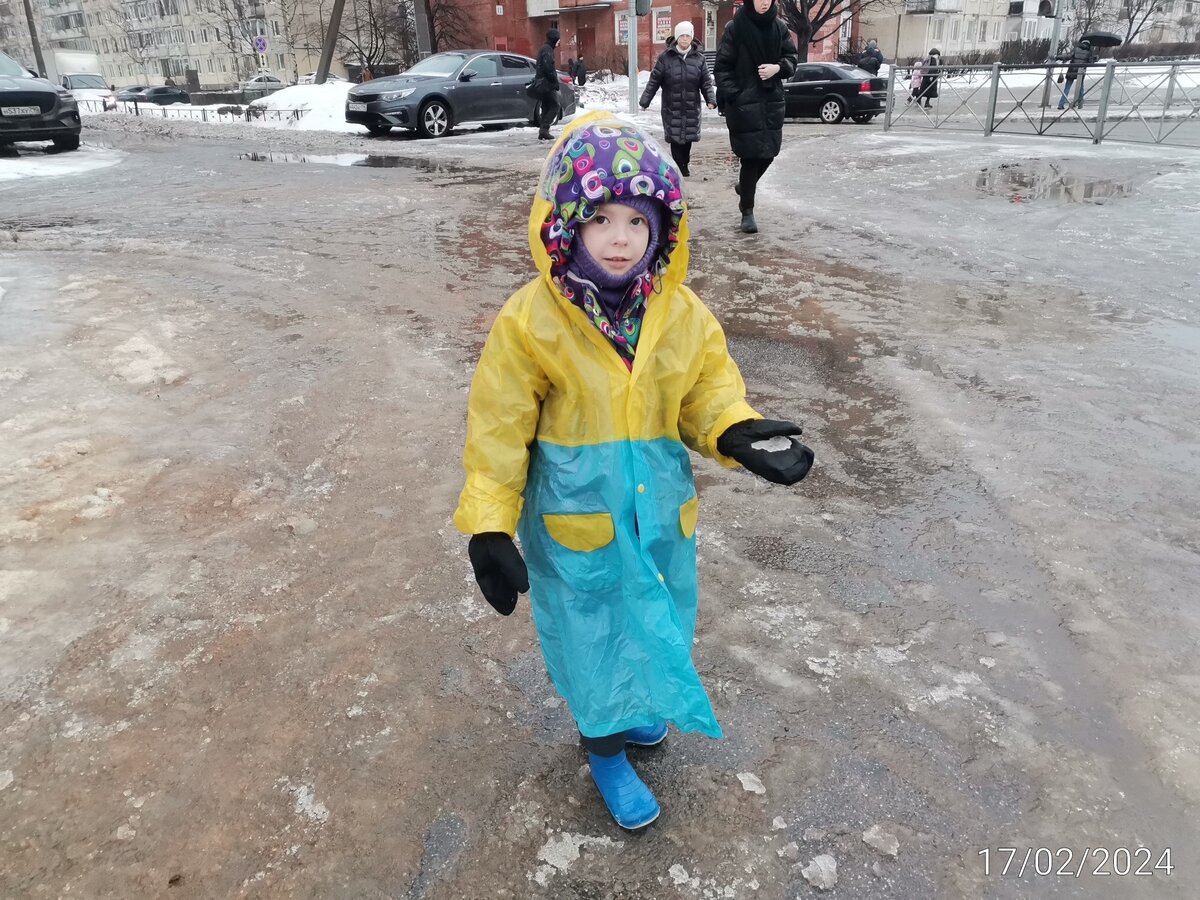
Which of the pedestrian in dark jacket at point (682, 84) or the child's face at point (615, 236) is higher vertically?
the pedestrian in dark jacket at point (682, 84)

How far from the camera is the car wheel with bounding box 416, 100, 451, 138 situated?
15.7 meters

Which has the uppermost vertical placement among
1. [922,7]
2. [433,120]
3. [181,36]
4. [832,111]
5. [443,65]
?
[181,36]

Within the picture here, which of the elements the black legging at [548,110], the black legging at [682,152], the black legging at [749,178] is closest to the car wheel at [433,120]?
the black legging at [548,110]

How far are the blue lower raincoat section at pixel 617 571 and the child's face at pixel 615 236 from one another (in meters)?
0.37

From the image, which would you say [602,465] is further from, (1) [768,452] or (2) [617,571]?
(1) [768,452]

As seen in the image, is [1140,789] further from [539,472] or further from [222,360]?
[222,360]

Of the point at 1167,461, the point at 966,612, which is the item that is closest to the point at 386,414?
the point at 966,612

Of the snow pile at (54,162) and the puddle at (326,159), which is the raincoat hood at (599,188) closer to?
the puddle at (326,159)

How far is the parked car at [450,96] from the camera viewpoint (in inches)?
612

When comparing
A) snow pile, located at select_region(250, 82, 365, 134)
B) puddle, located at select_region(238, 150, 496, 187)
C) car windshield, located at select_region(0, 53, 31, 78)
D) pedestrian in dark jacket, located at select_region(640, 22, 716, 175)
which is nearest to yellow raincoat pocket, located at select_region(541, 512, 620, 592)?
pedestrian in dark jacket, located at select_region(640, 22, 716, 175)

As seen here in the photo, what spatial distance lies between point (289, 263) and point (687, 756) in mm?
5805

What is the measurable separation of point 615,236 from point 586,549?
25.0 inches

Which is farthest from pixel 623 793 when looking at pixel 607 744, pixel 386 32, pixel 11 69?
pixel 386 32

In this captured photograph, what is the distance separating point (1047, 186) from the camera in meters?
9.45
